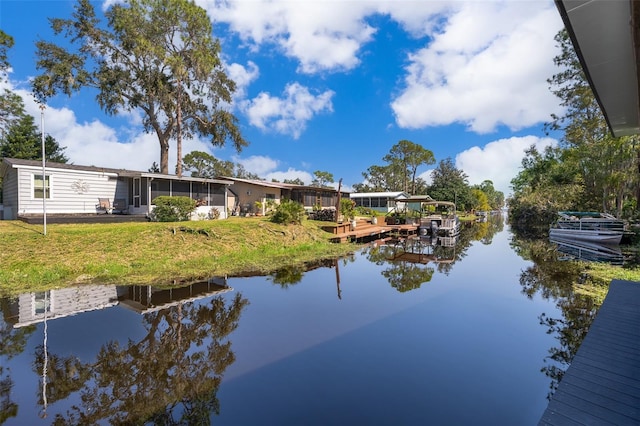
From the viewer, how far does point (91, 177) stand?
16.5 metres

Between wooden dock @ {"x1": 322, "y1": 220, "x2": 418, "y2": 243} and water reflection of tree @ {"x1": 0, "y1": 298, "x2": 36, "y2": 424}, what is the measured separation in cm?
1440

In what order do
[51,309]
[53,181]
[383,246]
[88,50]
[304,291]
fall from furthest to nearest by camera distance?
[88,50] → [383,246] → [53,181] → [304,291] → [51,309]

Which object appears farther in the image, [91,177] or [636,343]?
[91,177]

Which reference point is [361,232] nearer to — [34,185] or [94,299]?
[94,299]

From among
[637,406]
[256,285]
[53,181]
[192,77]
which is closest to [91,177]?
[53,181]

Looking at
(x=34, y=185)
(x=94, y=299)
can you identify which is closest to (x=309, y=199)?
(x=34, y=185)

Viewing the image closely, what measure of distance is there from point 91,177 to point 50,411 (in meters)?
16.4

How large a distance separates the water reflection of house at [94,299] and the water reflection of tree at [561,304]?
7536mm

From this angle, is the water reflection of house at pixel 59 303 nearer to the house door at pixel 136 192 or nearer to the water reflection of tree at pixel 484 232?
the house door at pixel 136 192

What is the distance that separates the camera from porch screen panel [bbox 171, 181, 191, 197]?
18.7m

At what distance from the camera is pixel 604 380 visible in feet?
11.5

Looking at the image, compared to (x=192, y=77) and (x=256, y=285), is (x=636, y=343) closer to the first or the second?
(x=256, y=285)

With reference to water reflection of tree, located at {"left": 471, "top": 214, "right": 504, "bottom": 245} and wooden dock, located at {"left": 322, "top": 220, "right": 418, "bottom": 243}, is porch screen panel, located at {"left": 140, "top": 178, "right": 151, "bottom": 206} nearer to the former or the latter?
wooden dock, located at {"left": 322, "top": 220, "right": 418, "bottom": 243}

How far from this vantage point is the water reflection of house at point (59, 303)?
6230 mm
